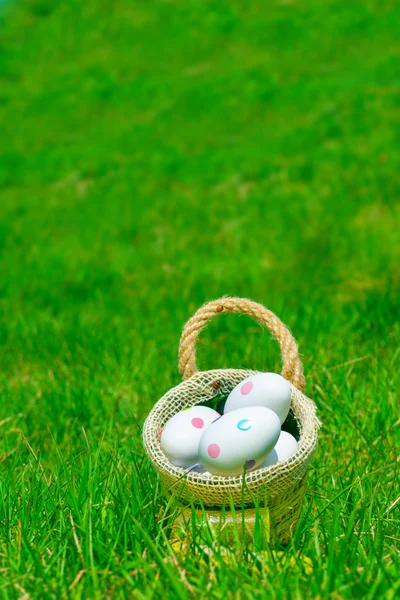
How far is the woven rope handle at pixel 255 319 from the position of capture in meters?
2.16

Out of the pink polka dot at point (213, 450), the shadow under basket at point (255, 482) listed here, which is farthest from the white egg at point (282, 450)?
the pink polka dot at point (213, 450)

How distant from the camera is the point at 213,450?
1.79 metres

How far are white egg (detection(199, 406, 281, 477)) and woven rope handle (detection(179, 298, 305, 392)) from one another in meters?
0.36

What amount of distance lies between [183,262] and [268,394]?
3463mm

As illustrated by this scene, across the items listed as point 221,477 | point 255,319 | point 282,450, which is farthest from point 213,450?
point 255,319

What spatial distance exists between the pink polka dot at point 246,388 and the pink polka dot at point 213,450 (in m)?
0.28

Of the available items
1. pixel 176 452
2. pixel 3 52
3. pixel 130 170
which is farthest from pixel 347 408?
pixel 3 52

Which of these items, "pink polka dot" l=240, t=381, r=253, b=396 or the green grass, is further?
"pink polka dot" l=240, t=381, r=253, b=396

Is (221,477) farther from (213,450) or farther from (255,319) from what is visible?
(255,319)

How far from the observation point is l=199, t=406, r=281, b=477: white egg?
176cm

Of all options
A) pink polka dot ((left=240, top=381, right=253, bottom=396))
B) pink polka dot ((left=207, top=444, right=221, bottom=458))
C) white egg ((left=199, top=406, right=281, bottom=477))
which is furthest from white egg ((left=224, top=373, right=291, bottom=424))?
pink polka dot ((left=207, top=444, right=221, bottom=458))

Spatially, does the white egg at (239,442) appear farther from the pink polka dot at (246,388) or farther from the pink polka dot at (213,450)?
the pink polka dot at (246,388)

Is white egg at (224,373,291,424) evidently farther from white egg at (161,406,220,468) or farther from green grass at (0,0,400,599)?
green grass at (0,0,400,599)

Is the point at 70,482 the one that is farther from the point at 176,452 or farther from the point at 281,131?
the point at 281,131
